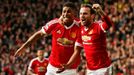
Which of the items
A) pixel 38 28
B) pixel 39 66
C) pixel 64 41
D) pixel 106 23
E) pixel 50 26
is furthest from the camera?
pixel 38 28

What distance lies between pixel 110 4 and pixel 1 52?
5.72 metres

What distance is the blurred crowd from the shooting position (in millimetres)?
17884

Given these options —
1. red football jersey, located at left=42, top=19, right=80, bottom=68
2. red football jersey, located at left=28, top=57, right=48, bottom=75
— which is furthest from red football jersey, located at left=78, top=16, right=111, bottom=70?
red football jersey, located at left=28, top=57, right=48, bottom=75

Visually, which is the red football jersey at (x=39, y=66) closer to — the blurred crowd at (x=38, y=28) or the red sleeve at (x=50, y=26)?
the blurred crowd at (x=38, y=28)

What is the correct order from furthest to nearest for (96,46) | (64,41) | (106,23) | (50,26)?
1. (50,26)
2. (64,41)
3. (96,46)
4. (106,23)

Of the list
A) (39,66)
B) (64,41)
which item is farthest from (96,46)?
(39,66)

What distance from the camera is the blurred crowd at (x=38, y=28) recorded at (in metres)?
17.9

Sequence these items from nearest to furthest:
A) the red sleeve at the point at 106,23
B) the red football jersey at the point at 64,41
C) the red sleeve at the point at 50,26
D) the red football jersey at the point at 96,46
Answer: the red sleeve at the point at 106,23
the red football jersey at the point at 96,46
the red football jersey at the point at 64,41
the red sleeve at the point at 50,26

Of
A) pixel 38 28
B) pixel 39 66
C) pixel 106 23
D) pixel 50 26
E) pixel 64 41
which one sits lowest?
pixel 39 66

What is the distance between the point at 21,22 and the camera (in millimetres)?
25969

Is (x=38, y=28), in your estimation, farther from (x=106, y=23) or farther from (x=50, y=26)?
(x=106, y=23)

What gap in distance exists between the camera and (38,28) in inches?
995

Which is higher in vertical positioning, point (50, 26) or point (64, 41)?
point (50, 26)

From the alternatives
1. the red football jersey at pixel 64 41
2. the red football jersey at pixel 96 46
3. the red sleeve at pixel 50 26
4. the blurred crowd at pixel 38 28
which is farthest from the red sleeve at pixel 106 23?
the blurred crowd at pixel 38 28
